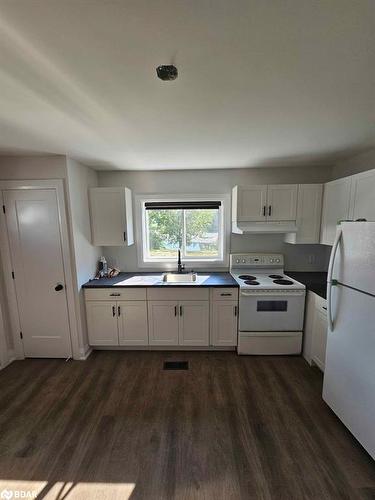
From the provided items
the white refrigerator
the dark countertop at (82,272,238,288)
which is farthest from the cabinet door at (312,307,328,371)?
the dark countertop at (82,272,238,288)

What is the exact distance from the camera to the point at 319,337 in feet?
7.72

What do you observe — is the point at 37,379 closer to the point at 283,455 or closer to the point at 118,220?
the point at 118,220

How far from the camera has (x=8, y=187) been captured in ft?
7.93

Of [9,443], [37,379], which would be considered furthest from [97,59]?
[37,379]

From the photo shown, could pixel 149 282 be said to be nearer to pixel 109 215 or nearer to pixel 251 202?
pixel 109 215

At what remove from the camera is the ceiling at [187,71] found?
0.76 metres

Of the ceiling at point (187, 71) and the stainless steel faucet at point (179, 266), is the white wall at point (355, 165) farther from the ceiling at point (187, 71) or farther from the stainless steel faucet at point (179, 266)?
the stainless steel faucet at point (179, 266)

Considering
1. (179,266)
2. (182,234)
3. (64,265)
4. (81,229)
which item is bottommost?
(179,266)

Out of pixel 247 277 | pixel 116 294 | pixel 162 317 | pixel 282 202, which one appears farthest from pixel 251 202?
pixel 116 294

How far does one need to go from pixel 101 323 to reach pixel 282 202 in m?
2.85

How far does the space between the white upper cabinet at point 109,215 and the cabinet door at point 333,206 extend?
8.53ft

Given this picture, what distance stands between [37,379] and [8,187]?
7.10ft

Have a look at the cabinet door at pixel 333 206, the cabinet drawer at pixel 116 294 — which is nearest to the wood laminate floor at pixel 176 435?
the cabinet drawer at pixel 116 294

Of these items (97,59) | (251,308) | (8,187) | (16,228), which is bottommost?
(251,308)
